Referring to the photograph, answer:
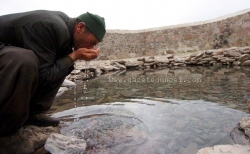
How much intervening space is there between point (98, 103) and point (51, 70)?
1957 mm

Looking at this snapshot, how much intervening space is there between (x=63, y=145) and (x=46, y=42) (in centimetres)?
87

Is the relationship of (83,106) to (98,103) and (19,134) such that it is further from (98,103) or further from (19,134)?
(19,134)

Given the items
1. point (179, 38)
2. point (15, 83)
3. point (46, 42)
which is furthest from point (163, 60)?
point (15, 83)

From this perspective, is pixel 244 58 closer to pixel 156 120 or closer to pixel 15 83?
pixel 156 120

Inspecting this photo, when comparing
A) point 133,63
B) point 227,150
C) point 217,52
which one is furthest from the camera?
point 133,63

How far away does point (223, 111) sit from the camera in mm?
2715

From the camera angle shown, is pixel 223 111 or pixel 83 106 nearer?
pixel 223 111

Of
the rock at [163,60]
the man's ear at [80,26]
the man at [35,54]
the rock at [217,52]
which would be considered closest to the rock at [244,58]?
the rock at [217,52]

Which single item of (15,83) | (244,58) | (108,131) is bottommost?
(244,58)

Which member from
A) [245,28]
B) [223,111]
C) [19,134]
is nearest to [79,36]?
[19,134]

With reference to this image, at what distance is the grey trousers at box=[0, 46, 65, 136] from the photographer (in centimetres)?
139

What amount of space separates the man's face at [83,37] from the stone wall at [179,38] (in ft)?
36.6

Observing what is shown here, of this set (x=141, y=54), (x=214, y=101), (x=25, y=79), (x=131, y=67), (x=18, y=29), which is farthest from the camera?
(x=141, y=54)

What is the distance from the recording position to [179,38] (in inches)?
496
